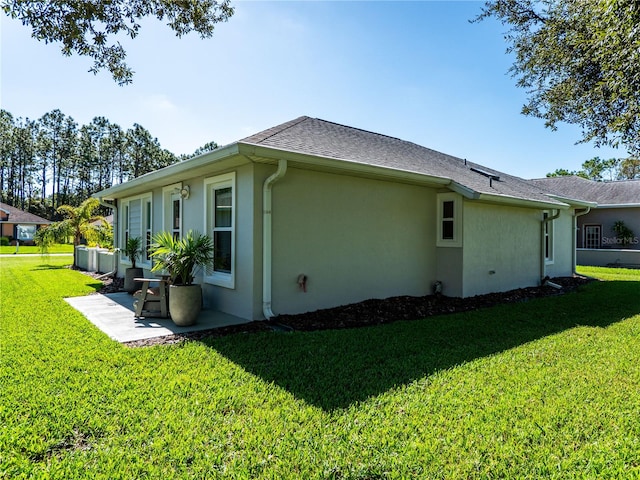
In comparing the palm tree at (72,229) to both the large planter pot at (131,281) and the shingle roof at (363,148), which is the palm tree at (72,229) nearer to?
the large planter pot at (131,281)

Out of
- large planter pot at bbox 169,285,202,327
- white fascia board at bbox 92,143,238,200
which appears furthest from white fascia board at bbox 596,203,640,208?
large planter pot at bbox 169,285,202,327

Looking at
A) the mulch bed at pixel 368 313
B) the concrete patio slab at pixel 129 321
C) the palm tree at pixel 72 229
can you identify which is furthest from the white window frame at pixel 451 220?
the palm tree at pixel 72 229

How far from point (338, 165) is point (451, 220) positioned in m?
3.88

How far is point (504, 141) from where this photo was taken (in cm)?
1770

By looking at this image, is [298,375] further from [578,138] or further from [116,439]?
[578,138]

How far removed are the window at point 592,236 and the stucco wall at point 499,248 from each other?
14.4 metres

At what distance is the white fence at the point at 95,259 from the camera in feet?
47.8

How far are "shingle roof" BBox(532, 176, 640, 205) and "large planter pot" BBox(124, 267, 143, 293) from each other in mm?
19643

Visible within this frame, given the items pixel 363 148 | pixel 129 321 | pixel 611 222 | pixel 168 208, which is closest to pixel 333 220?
pixel 363 148

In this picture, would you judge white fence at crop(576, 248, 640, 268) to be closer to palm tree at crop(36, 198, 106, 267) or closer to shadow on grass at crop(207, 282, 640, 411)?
shadow on grass at crop(207, 282, 640, 411)

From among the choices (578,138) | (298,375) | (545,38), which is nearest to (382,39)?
(545,38)

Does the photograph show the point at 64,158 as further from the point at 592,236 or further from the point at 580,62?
the point at 580,62

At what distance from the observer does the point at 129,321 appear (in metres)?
6.96

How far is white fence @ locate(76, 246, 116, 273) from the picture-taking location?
47.8ft
